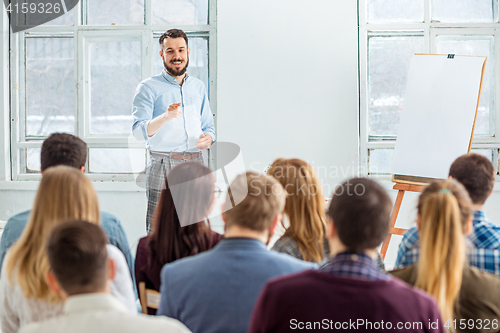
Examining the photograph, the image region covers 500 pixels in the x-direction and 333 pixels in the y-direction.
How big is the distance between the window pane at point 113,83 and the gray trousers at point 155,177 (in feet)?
3.08

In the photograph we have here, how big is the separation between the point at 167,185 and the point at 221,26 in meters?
2.46

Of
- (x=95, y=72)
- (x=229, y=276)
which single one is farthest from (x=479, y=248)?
(x=95, y=72)

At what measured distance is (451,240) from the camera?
3.84ft

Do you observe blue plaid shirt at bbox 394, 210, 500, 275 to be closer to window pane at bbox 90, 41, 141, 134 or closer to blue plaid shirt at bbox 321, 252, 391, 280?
blue plaid shirt at bbox 321, 252, 391, 280

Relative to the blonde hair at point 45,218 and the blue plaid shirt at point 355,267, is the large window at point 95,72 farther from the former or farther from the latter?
the blue plaid shirt at point 355,267

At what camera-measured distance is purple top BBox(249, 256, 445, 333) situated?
89 cm

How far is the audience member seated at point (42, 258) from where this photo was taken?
1184mm

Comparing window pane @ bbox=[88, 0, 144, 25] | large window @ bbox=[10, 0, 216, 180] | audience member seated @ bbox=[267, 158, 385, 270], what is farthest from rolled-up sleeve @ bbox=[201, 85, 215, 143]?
audience member seated @ bbox=[267, 158, 385, 270]

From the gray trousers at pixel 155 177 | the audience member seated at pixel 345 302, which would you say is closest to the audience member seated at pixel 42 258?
the audience member seated at pixel 345 302

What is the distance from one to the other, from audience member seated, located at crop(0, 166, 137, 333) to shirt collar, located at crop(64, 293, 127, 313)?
35 centimetres

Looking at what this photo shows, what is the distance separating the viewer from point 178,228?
4.94ft

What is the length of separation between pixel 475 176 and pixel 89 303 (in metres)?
1.44

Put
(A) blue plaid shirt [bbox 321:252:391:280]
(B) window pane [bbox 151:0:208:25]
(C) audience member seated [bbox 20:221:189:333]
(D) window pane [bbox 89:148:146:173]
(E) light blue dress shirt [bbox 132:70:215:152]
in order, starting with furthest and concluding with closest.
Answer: (D) window pane [bbox 89:148:146:173] < (B) window pane [bbox 151:0:208:25] < (E) light blue dress shirt [bbox 132:70:215:152] < (A) blue plaid shirt [bbox 321:252:391:280] < (C) audience member seated [bbox 20:221:189:333]

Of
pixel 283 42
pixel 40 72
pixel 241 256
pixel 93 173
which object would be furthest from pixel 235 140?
pixel 241 256
